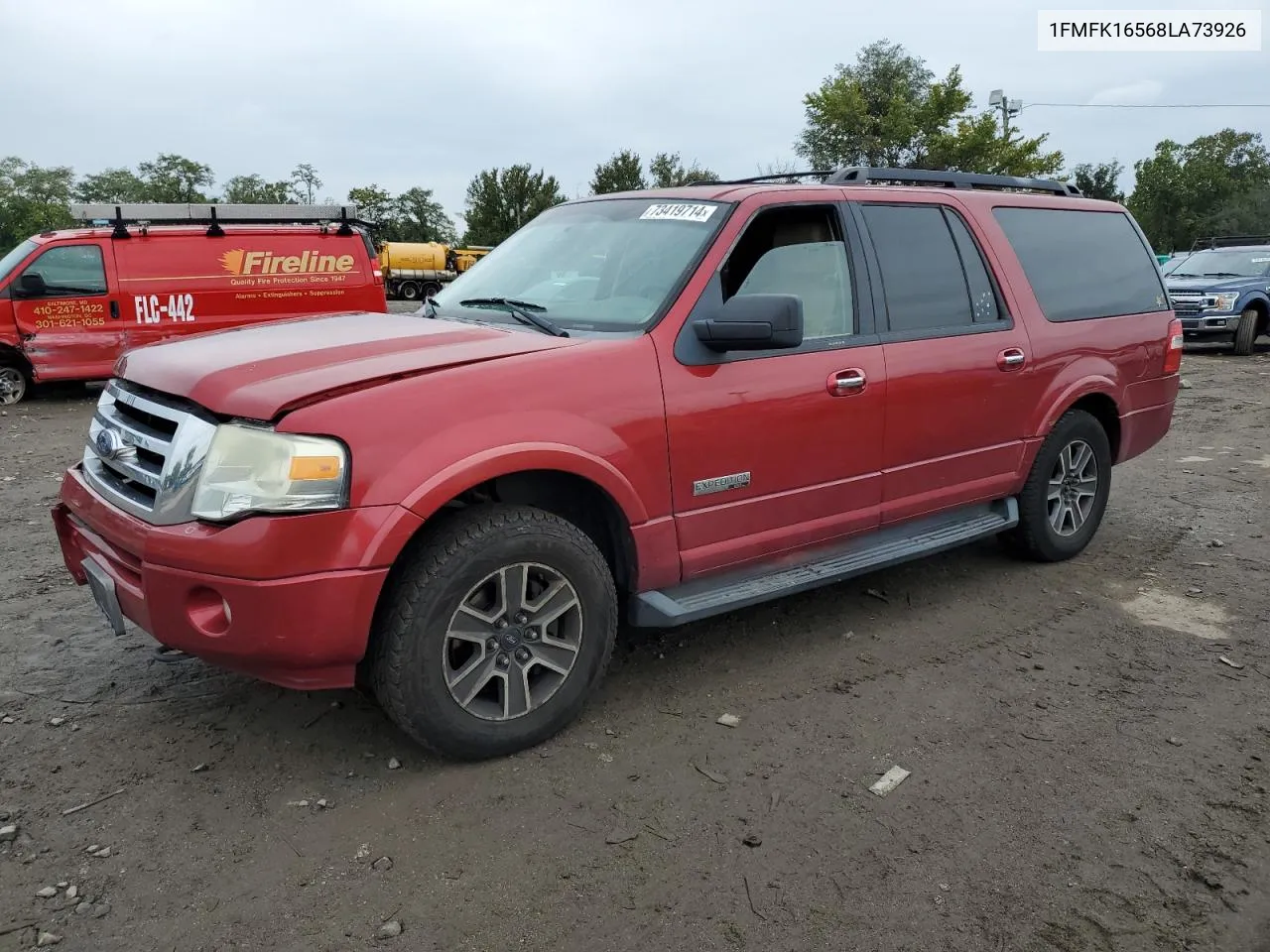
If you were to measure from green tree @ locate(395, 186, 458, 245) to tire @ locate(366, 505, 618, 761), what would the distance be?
77148 millimetres

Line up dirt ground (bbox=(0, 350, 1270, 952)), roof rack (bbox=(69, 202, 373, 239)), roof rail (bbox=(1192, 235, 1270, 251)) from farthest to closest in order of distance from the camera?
roof rail (bbox=(1192, 235, 1270, 251)), roof rack (bbox=(69, 202, 373, 239)), dirt ground (bbox=(0, 350, 1270, 952))

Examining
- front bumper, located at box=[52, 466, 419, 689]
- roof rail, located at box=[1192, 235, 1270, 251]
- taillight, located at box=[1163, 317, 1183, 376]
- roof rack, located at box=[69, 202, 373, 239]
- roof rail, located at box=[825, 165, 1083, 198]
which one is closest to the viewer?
front bumper, located at box=[52, 466, 419, 689]

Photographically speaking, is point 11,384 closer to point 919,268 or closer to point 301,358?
point 301,358

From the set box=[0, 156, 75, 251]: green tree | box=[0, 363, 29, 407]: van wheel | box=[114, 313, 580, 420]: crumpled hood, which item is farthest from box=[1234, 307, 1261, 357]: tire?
box=[0, 156, 75, 251]: green tree

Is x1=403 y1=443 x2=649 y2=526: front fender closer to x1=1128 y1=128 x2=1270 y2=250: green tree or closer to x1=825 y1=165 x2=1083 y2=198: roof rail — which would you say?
x1=825 y1=165 x2=1083 y2=198: roof rail

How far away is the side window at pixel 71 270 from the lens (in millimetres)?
10641

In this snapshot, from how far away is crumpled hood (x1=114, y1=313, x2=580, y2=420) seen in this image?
108 inches

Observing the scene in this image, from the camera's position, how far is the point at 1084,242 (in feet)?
16.6

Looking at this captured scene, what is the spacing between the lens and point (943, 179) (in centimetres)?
473

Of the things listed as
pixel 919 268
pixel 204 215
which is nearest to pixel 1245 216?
pixel 204 215

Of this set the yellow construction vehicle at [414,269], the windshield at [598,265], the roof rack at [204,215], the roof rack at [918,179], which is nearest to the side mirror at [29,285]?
the roof rack at [204,215]

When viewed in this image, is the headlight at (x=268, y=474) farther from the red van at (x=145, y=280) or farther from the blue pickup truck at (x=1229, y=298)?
the blue pickup truck at (x=1229, y=298)

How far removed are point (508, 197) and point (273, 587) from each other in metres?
55.5

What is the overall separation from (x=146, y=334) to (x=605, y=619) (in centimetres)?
991
